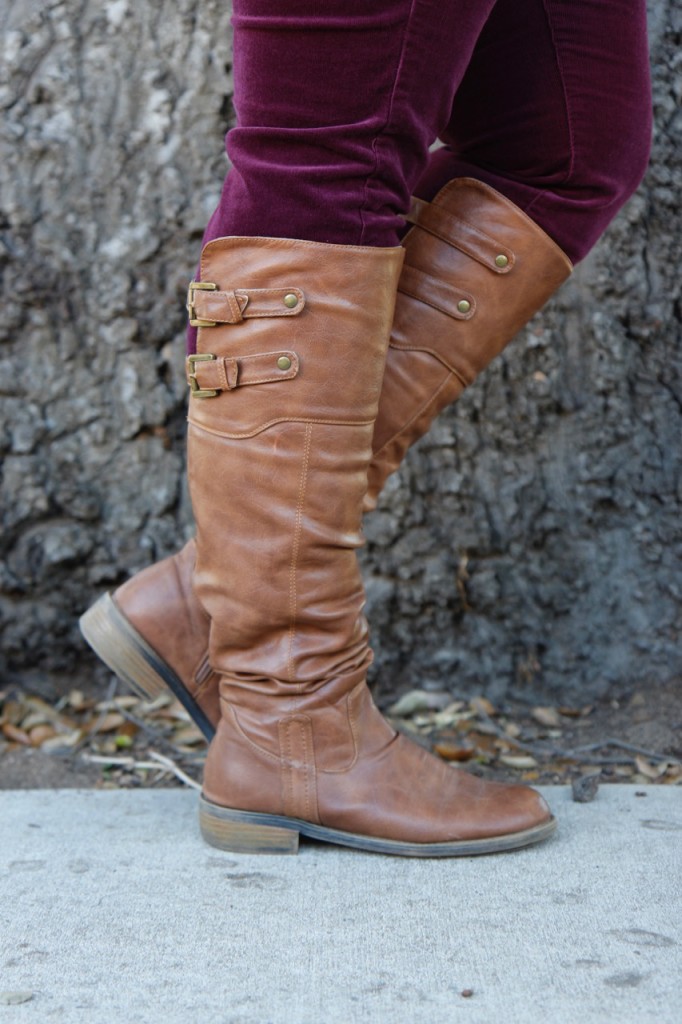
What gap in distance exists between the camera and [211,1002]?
84 cm

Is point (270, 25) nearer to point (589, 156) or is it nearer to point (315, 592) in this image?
point (589, 156)

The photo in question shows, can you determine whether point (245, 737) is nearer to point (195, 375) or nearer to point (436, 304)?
point (195, 375)

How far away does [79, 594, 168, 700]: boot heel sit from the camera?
51.6 inches

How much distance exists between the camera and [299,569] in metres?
1.15

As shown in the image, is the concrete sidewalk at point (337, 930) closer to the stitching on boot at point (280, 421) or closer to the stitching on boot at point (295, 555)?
the stitching on boot at point (295, 555)

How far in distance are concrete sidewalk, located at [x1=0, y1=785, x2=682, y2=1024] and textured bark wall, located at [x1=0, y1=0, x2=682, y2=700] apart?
22.2 inches

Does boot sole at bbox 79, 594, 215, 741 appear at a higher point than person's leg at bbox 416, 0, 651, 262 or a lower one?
lower

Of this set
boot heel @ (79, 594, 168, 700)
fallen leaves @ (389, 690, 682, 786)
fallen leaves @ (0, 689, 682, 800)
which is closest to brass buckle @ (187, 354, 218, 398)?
boot heel @ (79, 594, 168, 700)

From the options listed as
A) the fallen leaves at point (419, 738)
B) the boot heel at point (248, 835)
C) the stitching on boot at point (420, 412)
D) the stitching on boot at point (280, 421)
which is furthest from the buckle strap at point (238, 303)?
the fallen leaves at point (419, 738)

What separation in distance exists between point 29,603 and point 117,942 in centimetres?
97

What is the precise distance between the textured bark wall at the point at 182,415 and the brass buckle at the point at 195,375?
0.60m

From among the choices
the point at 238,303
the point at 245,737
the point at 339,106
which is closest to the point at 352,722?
the point at 245,737

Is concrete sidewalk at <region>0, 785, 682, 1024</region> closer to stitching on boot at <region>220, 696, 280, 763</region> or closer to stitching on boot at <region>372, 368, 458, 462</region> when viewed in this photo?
stitching on boot at <region>220, 696, 280, 763</region>

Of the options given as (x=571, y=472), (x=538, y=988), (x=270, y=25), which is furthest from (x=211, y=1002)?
(x=571, y=472)
